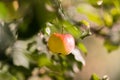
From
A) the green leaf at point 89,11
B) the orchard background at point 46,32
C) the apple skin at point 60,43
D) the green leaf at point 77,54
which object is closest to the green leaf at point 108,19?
the orchard background at point 46,32

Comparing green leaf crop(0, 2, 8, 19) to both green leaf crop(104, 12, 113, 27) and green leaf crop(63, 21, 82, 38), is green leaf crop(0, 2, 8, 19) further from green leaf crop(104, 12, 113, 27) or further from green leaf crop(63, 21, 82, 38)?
green leaf crop(104, 12, 113, 27)

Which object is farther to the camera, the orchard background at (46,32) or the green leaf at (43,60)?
the green leaf at (43,60)

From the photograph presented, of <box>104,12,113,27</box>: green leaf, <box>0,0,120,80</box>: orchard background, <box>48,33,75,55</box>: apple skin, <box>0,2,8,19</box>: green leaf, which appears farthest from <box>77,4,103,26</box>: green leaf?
<box>0,2,8,19</box>: green leaf

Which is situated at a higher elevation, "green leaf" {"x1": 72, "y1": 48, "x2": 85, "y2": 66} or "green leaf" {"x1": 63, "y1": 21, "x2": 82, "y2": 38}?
"green leaf" {"x1": 72, "y1": 48, "x2": 85, "y2": 66}

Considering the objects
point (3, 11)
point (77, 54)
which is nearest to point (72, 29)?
point (77, 54)

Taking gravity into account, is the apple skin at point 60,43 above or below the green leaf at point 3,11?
above

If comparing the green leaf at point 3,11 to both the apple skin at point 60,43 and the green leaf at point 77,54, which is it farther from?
the green leaf at point 77,54
